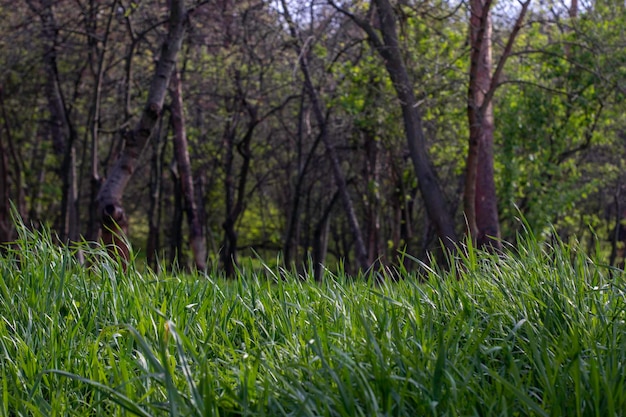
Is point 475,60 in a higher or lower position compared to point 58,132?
higher

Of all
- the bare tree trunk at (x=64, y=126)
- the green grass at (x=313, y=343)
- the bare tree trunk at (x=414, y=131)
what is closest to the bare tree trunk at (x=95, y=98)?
the bare tree trunk at (x=64, y=126)

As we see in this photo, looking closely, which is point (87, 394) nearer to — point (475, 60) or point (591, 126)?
point (475, 60)

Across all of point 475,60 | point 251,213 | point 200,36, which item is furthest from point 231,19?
point 251,213

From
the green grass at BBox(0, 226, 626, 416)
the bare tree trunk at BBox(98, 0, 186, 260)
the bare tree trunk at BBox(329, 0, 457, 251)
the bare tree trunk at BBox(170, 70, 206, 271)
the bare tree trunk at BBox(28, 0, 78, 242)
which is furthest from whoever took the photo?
the bare tree trunk at BBox(170, 70, 206, 271)

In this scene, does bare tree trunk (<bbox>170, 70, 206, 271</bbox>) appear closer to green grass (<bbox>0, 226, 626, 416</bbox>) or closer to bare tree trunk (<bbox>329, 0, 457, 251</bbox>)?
bare tree trunk (<bbox>329, 0, 457, 251</bbox>)

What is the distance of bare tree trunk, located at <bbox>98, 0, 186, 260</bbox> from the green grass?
4.13 meters

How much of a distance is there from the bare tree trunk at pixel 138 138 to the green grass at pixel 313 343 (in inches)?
163

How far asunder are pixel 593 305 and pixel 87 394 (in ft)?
6.56

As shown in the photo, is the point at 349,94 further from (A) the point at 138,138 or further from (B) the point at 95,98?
(A) the point at 138,138

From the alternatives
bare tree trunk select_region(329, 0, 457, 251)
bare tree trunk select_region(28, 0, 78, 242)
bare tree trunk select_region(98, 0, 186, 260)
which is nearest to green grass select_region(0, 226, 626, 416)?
bare tree trunk select_region(98, 0, 186, 260)

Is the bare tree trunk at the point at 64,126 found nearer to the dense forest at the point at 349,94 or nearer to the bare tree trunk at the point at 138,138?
the dense forest at the point at 349,94

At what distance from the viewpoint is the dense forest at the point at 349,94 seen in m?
11.0

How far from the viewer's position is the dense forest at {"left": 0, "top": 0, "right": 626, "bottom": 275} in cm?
1099

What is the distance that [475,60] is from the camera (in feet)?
34.0
